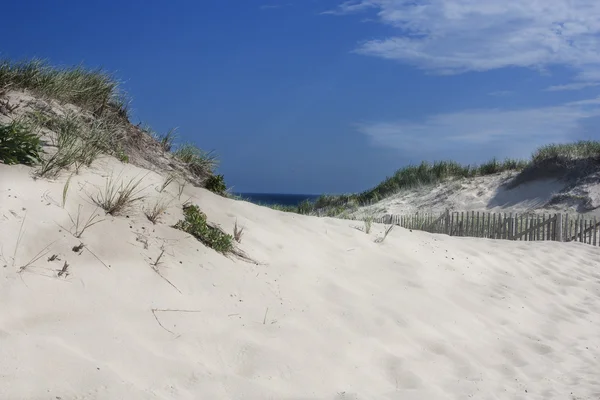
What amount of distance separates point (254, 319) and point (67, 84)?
487 centimetres

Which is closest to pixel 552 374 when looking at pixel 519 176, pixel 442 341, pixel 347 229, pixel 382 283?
pixel 442 341

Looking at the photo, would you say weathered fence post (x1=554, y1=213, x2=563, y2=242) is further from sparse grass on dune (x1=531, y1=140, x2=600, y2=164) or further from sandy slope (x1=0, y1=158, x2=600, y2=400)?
sparse grass on dune (x1=531, y1=140, x2=600, y2=164)

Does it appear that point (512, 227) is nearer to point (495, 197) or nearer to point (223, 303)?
point (495, 197)

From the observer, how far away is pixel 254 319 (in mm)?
4523

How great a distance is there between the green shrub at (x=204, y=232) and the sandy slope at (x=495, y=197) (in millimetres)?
16515

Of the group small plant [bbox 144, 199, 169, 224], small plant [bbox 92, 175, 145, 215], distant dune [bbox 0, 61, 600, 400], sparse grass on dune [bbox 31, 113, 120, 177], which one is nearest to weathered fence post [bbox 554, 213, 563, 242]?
distant dune [bbox 0, 61, 600, 400]

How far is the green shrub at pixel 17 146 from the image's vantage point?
481 cm

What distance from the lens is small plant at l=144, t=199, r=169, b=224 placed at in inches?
204

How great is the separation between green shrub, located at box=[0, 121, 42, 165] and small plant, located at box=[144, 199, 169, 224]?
105 centimetres

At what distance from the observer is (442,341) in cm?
528

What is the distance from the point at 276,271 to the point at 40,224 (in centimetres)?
217

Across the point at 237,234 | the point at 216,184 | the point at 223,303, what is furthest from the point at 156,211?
the point at 216,184

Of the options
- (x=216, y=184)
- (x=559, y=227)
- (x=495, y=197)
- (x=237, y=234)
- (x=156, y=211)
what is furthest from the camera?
(x=495, y=197)

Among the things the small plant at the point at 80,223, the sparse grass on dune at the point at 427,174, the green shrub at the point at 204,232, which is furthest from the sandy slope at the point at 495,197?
the small plant at the point at 80,223
